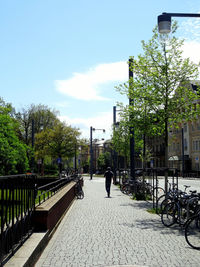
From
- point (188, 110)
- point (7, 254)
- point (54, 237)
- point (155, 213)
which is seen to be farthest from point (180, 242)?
point (188, 110)

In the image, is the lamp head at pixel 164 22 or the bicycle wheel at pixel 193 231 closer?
the bicycle wheel at pixel 193 231

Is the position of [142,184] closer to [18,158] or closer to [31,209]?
[18,158]

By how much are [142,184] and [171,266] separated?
47.1 ft

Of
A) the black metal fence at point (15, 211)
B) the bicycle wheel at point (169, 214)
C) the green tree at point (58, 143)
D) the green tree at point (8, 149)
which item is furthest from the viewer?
the green tree at point (58, 143)

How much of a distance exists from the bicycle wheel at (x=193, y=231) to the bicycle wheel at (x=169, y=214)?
1878 millimetres

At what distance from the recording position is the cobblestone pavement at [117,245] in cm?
623

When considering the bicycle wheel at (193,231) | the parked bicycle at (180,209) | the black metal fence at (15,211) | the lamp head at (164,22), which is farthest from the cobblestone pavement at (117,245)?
the lamp head at (164,22)

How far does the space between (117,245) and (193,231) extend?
5.53ft

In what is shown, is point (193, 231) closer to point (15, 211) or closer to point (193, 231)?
point (193, 231)

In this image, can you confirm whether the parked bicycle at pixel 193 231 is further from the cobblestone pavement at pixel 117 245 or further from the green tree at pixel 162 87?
the green tree at pixel 162 87

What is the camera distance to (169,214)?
10.5 m

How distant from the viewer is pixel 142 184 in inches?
797

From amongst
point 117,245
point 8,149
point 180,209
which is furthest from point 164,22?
point 8,149

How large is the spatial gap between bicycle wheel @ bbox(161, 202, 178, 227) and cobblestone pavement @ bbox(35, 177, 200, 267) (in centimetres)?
21
